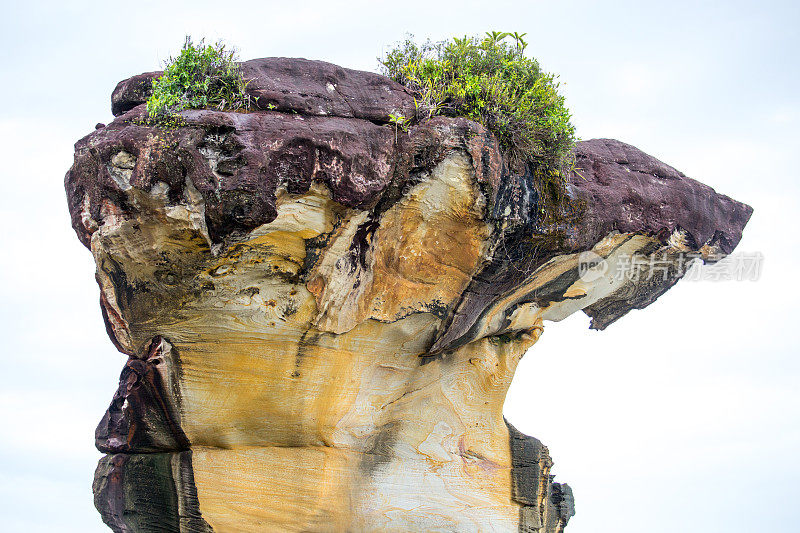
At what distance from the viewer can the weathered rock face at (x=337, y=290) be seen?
506 cm

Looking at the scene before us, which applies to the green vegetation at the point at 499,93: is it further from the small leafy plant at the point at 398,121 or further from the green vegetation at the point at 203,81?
the green vegetation at the point at 203,81

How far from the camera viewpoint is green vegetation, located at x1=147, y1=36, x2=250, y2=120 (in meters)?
5.31

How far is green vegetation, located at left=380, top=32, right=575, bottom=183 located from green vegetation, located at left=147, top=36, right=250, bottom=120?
1.36 meters

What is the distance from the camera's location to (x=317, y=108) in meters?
5.45

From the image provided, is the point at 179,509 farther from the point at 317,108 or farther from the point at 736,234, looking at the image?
the point at 736,234

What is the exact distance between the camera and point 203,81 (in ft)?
17.7

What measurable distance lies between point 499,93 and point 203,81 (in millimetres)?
2259

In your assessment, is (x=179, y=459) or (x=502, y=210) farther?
(x=179, y=459)

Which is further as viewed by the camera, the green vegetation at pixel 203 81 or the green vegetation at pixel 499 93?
the green vegetation at pixel 499 93

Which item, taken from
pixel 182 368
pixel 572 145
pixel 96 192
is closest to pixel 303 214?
pixel 96 192

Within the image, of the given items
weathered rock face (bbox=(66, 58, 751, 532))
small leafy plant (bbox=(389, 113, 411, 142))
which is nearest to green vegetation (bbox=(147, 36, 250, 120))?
weathered rock face (bbox=(66, 58, 751, 532))

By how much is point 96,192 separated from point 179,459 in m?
2.70

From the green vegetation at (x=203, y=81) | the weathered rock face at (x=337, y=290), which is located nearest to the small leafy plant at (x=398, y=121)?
the weathered rock face at (x=337, y=290)

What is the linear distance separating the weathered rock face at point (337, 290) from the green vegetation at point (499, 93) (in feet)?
0.86
